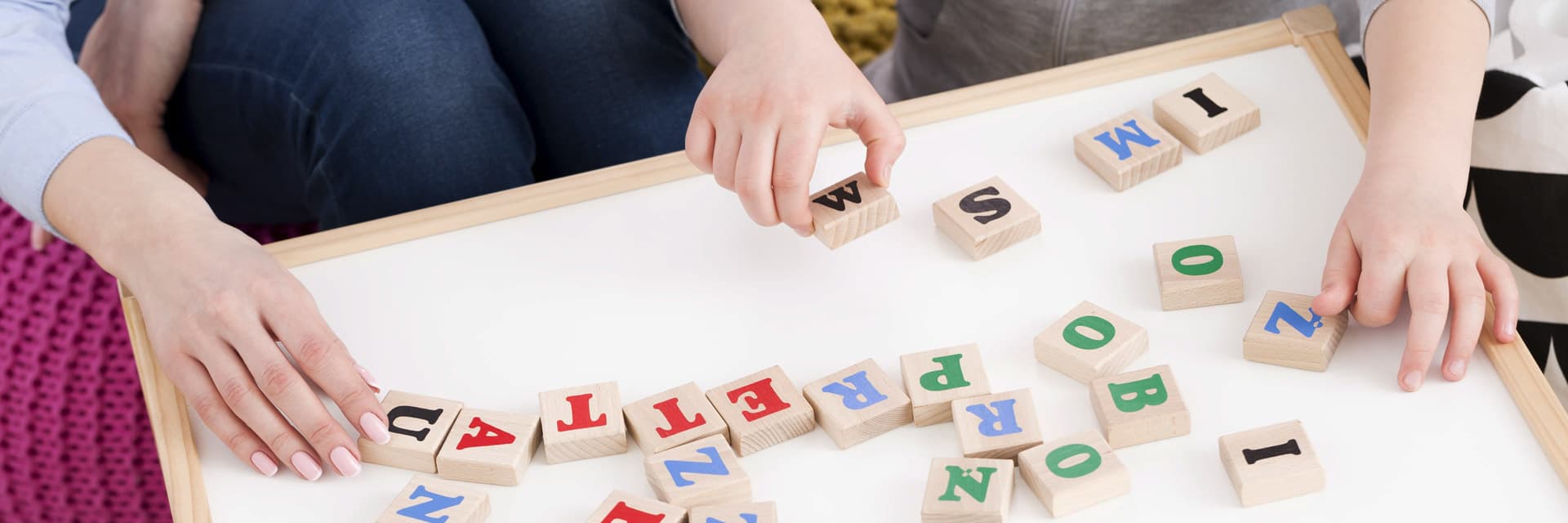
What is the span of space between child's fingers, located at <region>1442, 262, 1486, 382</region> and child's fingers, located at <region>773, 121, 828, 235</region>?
1.22 feet

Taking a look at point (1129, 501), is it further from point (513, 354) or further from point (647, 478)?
point (513, 354)

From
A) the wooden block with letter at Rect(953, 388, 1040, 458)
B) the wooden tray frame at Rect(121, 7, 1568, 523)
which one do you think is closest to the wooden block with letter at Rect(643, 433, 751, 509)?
the wooden block with letter at Rect(953, 388, 1040, 458)

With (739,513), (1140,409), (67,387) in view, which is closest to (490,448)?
(739,513)

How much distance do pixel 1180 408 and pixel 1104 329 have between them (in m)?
0.07

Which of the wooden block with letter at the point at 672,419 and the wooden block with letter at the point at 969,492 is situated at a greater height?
the wooden block with letter at the point at 969,492

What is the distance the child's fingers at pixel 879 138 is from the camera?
2.57 feet

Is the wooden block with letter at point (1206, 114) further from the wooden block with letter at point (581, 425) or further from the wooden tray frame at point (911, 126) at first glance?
the wooden block with letter at point (581, 425)

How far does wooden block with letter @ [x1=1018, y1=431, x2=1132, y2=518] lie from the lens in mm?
632

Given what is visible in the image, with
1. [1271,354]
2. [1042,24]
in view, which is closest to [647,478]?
[1271,354]

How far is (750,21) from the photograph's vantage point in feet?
2.77

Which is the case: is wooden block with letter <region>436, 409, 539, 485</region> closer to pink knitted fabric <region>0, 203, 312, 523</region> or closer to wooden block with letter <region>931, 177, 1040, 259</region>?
wooden block with letter <region>931, 177, 1040, 259</region>

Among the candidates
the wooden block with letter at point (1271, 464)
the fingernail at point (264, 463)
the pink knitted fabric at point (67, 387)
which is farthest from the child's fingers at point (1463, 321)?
the pink knitted fabric at point (67, 387)

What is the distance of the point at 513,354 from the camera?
762mm

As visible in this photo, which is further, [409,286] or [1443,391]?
[409,286]
